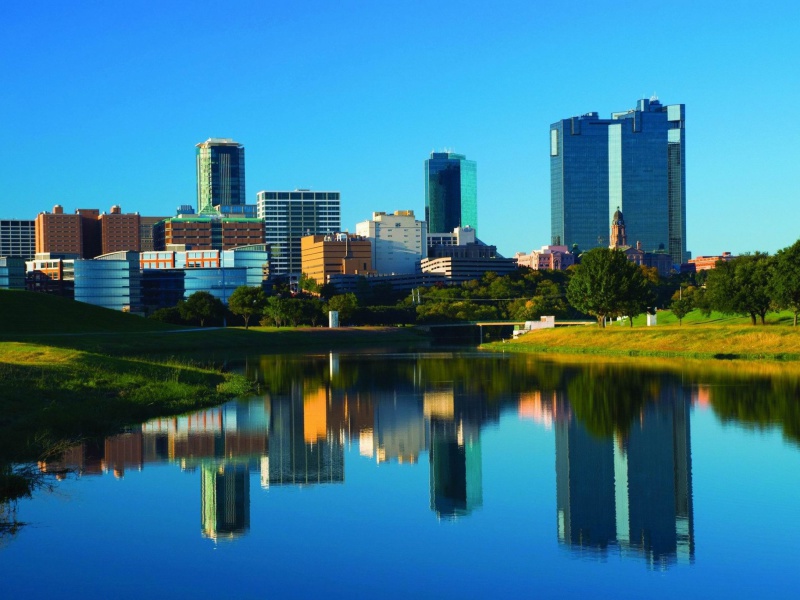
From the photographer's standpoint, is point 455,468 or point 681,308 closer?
point 455,468

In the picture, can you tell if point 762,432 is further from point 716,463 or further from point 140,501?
point 140,501

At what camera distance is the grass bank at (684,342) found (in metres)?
92.3

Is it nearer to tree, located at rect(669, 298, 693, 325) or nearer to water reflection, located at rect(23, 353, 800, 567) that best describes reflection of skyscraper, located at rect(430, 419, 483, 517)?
water reflection, located at rect(23, 353, 800, 567)

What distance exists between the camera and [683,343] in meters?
104

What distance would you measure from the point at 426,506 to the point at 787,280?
265 feet

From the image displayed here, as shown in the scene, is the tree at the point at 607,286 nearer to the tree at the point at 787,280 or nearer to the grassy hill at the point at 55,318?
the tree at the point at 787,280

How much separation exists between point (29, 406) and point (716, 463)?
26.8 m

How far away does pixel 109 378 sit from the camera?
2212 inches

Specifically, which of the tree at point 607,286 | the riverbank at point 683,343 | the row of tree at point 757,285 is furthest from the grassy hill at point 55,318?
the row of tree at point 757,285

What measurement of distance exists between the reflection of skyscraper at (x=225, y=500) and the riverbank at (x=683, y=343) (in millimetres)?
63642

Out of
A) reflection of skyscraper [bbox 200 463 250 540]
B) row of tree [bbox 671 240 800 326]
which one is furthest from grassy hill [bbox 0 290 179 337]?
reflection of skyscraper [bbox 200 463 250 540]

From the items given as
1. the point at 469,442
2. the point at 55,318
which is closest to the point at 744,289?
the point at 469,442

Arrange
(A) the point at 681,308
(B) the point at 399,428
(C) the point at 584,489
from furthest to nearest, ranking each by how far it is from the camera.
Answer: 1. (A) the point at 681,308
2. (B) the point at 399,428
3. (C) the point at 584,489

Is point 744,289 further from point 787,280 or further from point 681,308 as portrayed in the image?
point 681,308
